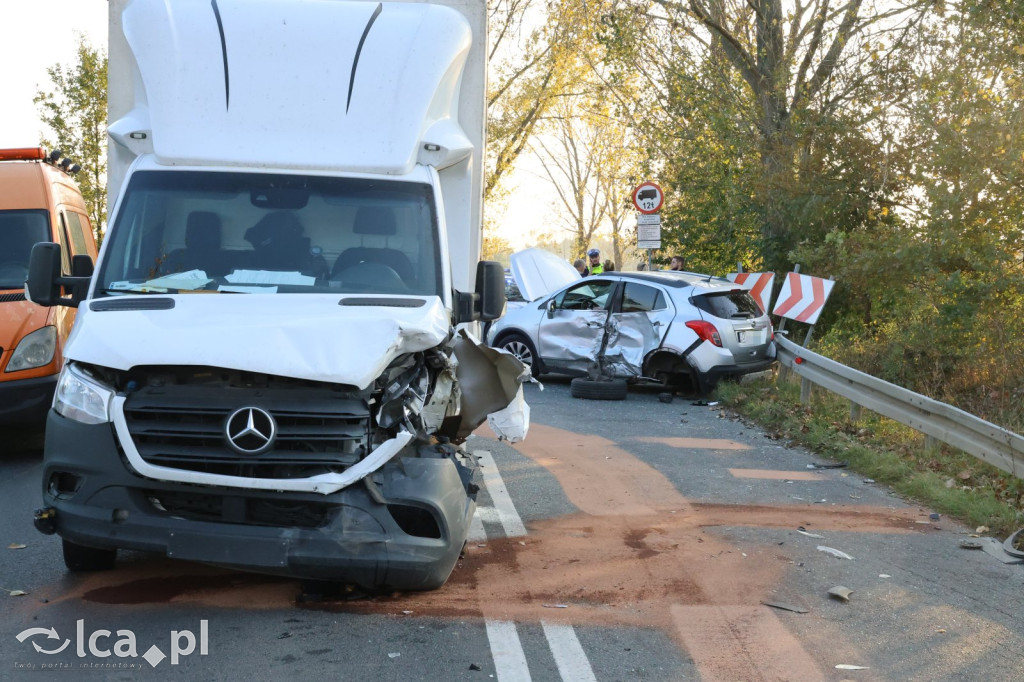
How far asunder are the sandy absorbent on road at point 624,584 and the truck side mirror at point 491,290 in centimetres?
144

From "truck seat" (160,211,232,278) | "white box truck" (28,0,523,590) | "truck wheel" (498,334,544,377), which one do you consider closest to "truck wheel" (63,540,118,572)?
"white box truck" (28,0,523,590)

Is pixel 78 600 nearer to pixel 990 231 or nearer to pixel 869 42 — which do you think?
pixel 990 231

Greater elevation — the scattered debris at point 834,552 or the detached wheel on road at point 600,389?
the scattered debris at point 834,552

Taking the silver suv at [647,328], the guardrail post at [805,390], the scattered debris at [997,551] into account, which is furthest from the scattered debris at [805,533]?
the silver suv at [647,328]

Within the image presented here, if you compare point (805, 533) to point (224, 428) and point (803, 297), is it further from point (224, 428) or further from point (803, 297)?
point (803, 297)

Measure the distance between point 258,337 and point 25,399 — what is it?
4.79 m

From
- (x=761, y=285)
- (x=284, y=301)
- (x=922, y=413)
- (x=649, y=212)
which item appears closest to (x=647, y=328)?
(x=761, y=285)

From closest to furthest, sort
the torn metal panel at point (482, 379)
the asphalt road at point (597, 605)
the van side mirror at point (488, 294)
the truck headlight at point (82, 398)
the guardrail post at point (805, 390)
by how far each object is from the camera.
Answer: the asphalt road at point (597, 605) → the truck headlight at point (82, 398) → the van side mirror at point (488, 294) → the torn metal panel at point (482, 379) → the guardrail post at point (805, 390)

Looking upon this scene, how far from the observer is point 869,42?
15320 millimetres

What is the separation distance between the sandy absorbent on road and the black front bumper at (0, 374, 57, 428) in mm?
3508

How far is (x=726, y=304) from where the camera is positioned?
14156 millimetres

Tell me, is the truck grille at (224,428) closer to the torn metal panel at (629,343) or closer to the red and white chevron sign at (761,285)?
the torn metal panel at (629,343)

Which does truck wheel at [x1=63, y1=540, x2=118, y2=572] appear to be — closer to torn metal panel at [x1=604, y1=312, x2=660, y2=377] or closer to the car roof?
torn metal panel at [x1=604, y1=312, x2=660, y2=377]
